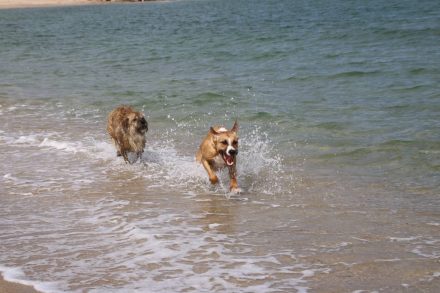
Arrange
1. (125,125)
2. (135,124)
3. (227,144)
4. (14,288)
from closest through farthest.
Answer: (14,288), (227,144), (135,124), (125,125)

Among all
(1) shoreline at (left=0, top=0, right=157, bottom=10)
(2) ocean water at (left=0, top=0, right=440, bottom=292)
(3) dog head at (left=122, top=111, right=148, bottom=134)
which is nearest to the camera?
(2) ocean water at (left=0, top=0, right=440, bottom=292)

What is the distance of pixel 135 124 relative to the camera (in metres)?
11.3

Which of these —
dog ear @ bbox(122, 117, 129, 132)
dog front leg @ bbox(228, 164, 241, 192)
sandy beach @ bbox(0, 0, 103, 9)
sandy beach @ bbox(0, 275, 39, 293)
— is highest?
sandy beach @ bbox(0, 0, 103, 9)

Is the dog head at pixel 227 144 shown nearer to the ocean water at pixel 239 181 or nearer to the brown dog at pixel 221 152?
the brown dog at pixel 221 152

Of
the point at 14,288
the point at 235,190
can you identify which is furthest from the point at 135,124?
the point at 14,288

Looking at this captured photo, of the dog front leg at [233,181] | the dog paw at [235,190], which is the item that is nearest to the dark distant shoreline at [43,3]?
the dog front leg at [233,181]

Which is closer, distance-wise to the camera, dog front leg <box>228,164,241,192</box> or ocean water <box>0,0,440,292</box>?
ocean water <box>0,0,440,292</box>

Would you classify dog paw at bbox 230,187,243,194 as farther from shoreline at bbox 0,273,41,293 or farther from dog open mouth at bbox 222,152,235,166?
shoreline at bbox 0,273,41,293

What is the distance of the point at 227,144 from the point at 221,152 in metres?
0.23

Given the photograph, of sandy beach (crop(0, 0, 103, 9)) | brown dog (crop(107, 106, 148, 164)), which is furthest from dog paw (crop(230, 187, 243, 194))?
sandy beach (crop(0, 0, 103, 9))

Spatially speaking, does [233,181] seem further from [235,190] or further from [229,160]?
[229,160]

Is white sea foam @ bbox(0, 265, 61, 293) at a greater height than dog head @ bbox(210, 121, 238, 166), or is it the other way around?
dog head @ bbox(210, 121, 238, 166)

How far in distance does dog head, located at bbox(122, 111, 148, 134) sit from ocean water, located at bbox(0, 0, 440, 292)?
1.96 feet

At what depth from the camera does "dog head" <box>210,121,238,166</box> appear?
9141 millimetres
